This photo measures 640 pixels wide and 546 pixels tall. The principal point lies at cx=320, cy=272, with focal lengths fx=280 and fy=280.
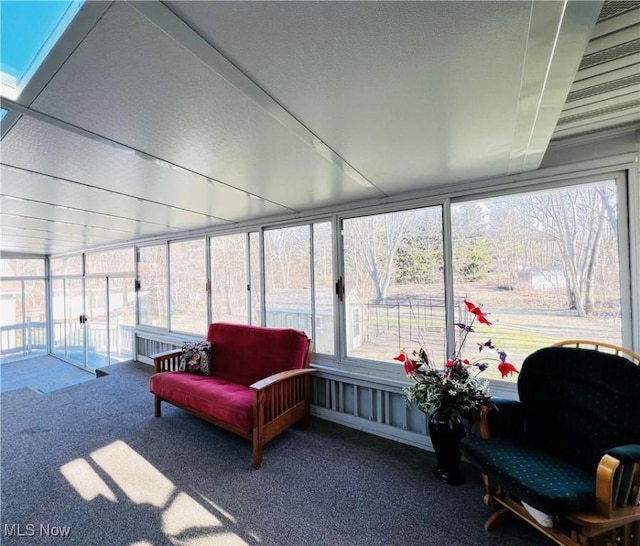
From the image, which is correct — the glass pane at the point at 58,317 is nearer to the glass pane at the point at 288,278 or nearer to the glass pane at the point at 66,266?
the glass pane at the point at 66,266

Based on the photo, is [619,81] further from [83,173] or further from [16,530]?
[16,530]

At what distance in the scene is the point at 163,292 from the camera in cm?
458

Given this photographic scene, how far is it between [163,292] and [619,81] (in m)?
5.27

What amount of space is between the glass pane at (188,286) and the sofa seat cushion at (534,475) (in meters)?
3.61

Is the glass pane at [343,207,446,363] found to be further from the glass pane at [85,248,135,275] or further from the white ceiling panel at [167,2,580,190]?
the glass pane at [85,248,135,275]

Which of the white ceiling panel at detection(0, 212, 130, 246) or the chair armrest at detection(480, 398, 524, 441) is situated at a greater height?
the white ceiling panel at detection(0, 212, 130, 246)

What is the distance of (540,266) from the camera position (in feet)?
6.70

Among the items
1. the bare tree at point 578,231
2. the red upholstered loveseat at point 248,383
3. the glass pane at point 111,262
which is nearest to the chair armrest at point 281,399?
the red upholstered loveseat at point 248,383

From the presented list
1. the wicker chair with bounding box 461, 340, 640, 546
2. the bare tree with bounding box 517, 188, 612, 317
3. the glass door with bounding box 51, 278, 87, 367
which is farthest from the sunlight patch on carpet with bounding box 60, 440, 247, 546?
the glass door with bounding box 51, 278, 87, 367

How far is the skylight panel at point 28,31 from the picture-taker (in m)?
0.75

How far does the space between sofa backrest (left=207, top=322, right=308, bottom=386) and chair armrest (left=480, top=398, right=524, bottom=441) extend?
156 centimetres

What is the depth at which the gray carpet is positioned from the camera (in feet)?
5.15

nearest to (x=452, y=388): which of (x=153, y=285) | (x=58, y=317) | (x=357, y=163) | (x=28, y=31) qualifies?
(x=357, y=163)

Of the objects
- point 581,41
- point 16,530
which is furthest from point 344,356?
point 581,41
